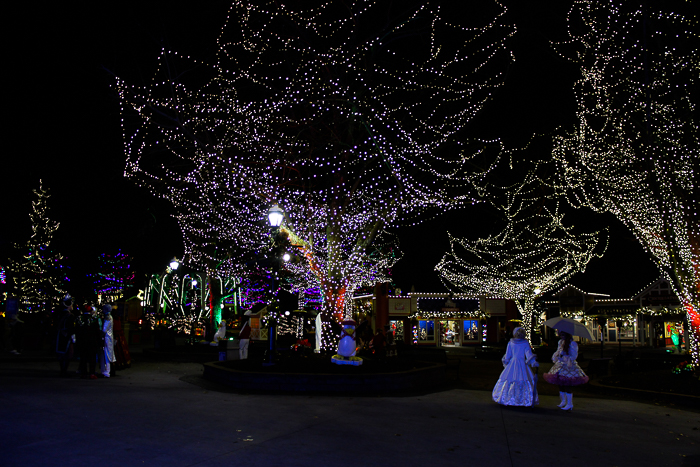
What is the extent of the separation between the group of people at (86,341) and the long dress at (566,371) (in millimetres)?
9908

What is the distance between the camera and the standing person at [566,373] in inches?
394

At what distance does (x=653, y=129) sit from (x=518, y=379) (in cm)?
798

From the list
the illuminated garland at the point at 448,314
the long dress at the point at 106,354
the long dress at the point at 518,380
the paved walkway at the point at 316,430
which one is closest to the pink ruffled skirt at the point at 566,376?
the long dress at the point at 518,380

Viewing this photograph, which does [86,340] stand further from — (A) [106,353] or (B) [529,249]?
(B) [529,249]

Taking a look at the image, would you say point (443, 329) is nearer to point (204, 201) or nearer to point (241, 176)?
point (204, 201)

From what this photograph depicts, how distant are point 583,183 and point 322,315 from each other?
869 centimetres

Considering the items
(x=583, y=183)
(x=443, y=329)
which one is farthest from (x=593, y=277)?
(x=583, y=183)

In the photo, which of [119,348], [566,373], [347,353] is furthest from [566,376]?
[119,348]

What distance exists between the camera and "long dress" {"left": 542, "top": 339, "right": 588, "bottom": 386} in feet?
32.9

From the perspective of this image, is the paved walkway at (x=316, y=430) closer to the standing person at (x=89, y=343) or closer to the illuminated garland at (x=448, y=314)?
the standing person at (x=89, y=343)

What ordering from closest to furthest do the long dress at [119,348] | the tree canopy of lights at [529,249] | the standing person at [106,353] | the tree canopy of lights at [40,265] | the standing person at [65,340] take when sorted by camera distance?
the standing person at [65,340] < the standing person at [106,353] < the long dress at [119,348] < the tree canopy of lights at [40,265] < the tree canopy of lights at [529,249]

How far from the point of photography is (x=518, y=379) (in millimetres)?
10016

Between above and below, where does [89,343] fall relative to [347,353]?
above

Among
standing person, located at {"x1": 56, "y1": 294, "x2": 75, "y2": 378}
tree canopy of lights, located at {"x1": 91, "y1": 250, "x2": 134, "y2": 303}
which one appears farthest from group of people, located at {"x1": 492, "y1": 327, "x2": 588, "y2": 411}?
tree canopy of lights, located at {"x1": 91, "y1": 250, "x2": 134, "y2": 303}
